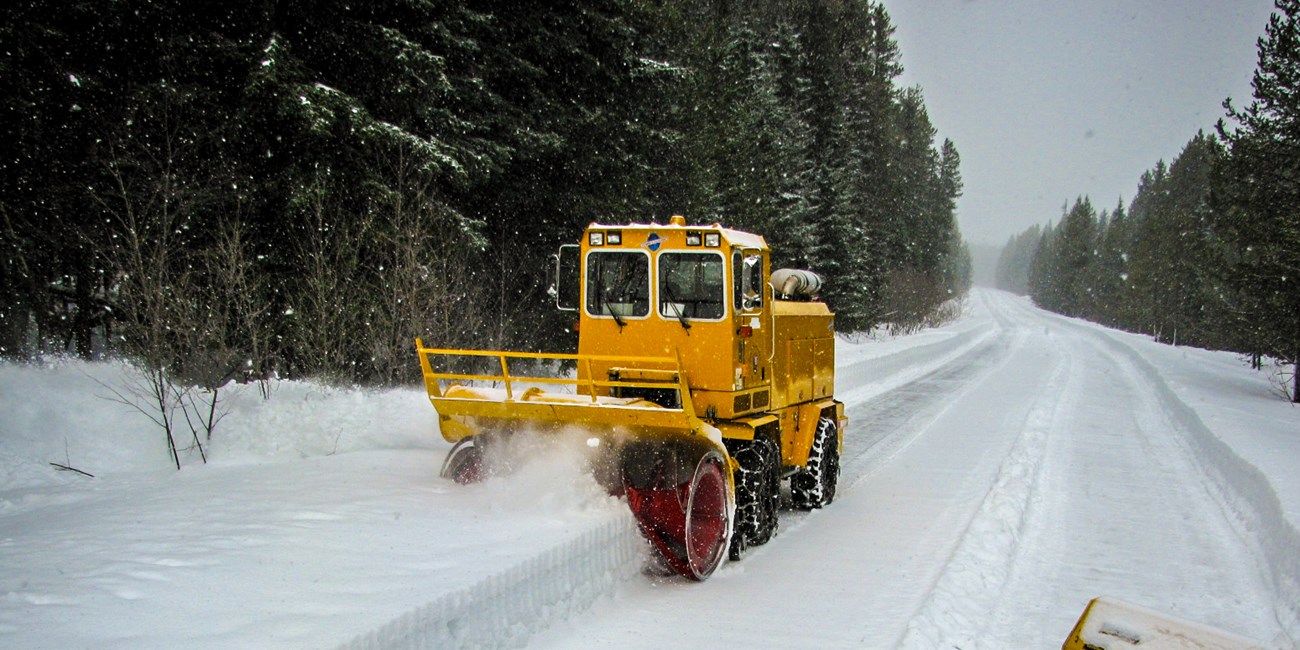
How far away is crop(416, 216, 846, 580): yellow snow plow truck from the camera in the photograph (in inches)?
249

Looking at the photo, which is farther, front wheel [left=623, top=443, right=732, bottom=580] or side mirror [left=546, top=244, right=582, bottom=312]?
side mirror [left=546, top=244, right=582, bottom=312]

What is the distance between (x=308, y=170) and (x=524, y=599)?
10127 millimetres

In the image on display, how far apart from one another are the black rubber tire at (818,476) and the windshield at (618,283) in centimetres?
274

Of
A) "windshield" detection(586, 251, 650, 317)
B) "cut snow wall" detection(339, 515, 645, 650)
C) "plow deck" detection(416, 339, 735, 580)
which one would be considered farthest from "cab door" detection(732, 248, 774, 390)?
"cut snow wall" detection(339, 515, 645, 650)

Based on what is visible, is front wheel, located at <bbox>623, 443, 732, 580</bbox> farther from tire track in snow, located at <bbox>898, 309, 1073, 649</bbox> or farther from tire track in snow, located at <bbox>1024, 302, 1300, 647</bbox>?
tire track in snow, located at <bbox>1024, 302, 1300, 647</bbox>

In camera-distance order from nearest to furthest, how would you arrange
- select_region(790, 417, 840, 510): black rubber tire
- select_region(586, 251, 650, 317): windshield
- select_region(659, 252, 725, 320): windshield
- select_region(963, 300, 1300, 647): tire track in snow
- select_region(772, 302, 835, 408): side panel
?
select_region(963, 300, 1300, 647): tire track in snow → select_region(659, 252, 725, 320): windshield → select_region(586, 251, 650, 317): windshield → select_region(772, 302, 835, 408): side panel → select_region(790, 417, 840, 510): black rubber tire

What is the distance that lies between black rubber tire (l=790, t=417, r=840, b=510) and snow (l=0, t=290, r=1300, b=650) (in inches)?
7.8

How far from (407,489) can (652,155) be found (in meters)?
14.4

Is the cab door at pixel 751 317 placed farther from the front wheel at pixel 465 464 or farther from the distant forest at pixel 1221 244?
the distant forest at pixel 1221 244

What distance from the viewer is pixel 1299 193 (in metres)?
19.7

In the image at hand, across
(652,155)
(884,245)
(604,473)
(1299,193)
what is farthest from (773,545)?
(884,245)

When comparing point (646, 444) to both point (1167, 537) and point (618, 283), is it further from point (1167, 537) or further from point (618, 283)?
point (1167, 537)

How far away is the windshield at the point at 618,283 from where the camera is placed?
25.3ft

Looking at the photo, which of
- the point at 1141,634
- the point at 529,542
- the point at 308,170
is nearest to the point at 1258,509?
the point at 1141,634
